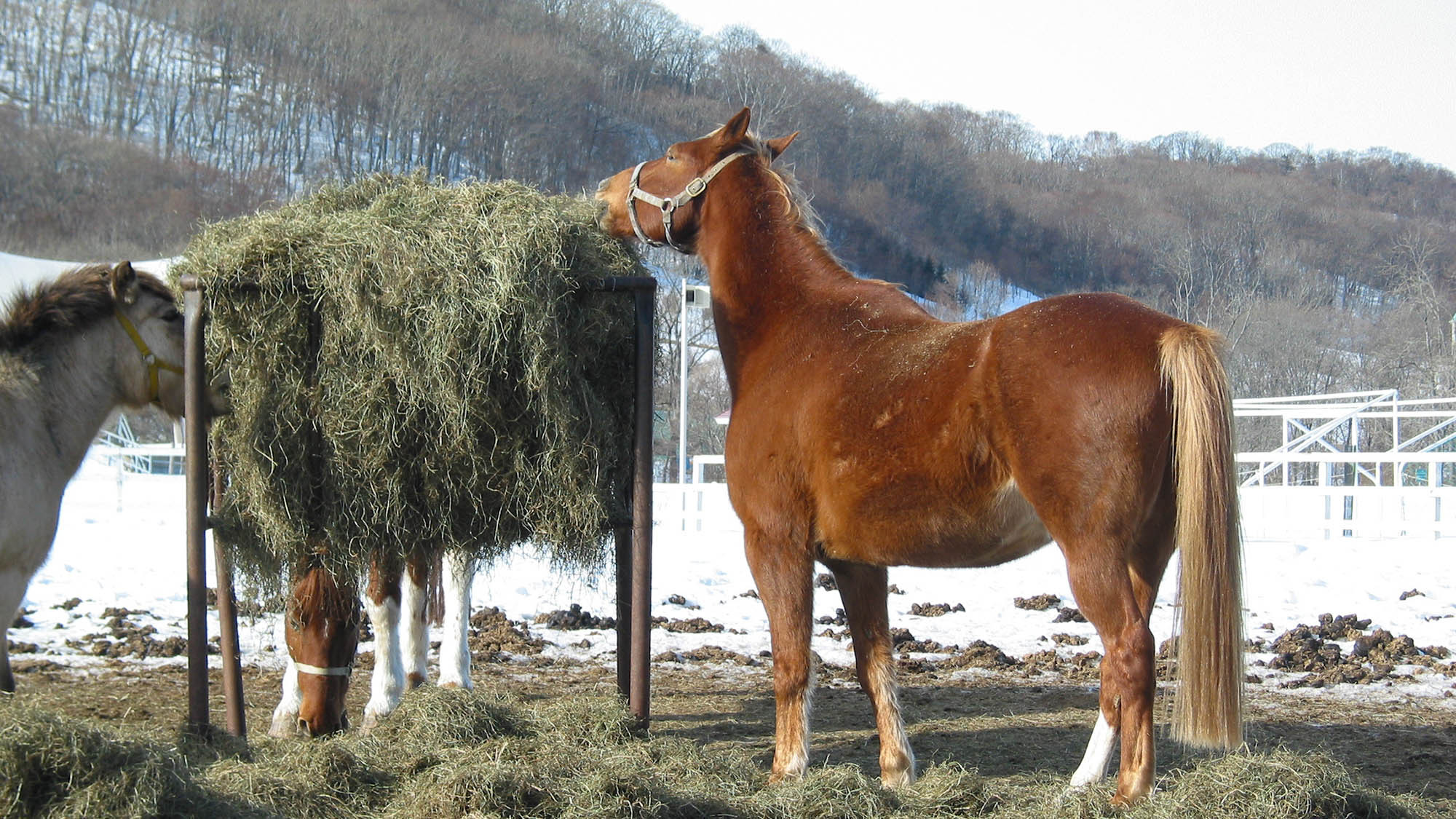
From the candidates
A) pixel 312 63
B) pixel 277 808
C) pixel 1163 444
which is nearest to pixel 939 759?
pixel 1163 444

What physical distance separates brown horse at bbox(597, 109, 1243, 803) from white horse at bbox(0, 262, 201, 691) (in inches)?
90.4

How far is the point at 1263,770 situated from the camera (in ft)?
10.9

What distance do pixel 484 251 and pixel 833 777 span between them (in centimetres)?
227

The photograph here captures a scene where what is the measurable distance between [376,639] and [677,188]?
7.97 feet

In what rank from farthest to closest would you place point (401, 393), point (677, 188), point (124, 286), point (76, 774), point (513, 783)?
point (677, 188) → point (124, 286) → point (401, 393) → point (513, 783) → point (76, 774)

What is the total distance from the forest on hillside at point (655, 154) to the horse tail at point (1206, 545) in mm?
37082

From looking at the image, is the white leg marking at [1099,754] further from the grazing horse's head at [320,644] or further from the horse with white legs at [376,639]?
the grazing horse's head at [320,644]

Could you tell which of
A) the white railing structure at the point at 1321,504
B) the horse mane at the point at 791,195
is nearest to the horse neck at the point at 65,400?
the horse mane at the point at 791,195

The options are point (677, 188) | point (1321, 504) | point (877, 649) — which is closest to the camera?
point (877, 649)

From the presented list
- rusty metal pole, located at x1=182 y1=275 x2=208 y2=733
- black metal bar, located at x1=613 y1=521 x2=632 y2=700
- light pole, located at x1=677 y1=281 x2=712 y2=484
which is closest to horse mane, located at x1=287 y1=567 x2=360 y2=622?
rusty metal pole, located at x1=182 y1=275 x2=208 y2=733

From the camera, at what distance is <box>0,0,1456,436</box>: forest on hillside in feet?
166

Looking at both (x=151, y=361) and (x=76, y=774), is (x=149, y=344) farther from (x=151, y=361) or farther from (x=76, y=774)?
(x=76, y=774)

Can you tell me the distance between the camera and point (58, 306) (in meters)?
4.04

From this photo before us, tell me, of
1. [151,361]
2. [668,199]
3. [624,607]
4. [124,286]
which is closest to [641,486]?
[624,607]
